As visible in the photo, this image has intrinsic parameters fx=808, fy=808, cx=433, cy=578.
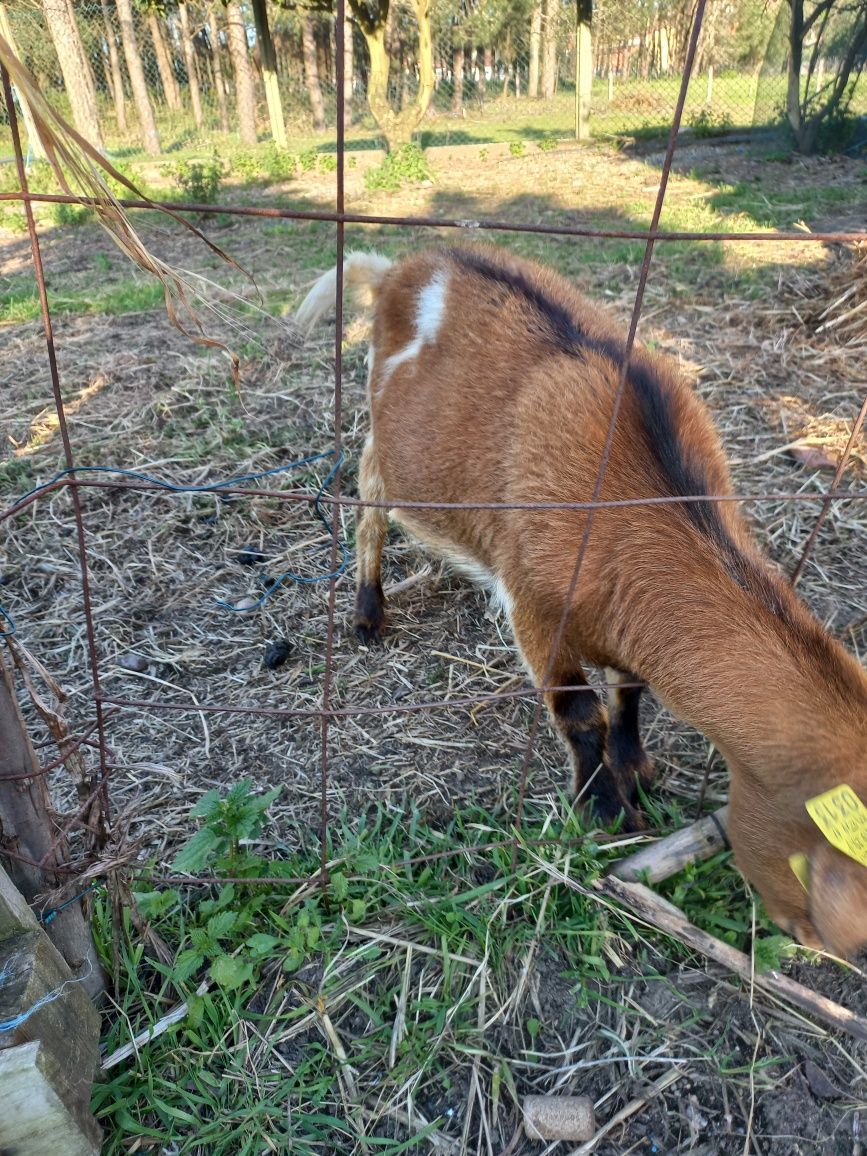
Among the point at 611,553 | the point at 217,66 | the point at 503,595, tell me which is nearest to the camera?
the point at 611,553

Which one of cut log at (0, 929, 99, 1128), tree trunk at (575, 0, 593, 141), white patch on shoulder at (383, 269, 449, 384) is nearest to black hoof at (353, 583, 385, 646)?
white patch on shoulder at (383, 269, 449, 384)

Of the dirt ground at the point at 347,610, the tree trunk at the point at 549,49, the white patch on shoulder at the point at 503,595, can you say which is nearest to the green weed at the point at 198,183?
the dirt ground at the point at 347,610

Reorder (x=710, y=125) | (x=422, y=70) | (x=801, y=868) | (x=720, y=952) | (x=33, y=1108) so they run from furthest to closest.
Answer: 1. (x=710, y=125)
2. (x=422, y=70)
3. (x=720, y=952)
4. (x=801, y=868)
5. (x=33, y=1108)

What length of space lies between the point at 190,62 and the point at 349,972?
18.2m

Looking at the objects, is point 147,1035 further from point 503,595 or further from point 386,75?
point 386,75

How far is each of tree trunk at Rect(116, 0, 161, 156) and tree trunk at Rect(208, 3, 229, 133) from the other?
149 cm

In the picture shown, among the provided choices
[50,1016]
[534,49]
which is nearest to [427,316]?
[50,1016]

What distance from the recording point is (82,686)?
2.62m

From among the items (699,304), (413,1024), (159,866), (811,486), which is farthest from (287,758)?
(699,304)

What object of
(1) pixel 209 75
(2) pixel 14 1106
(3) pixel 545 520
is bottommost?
(2) pixel 14 1106

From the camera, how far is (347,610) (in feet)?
10.3

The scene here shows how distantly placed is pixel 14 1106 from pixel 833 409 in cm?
406

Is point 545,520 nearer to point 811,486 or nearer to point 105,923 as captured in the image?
point 105,923

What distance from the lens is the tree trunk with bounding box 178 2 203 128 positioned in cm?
1543
